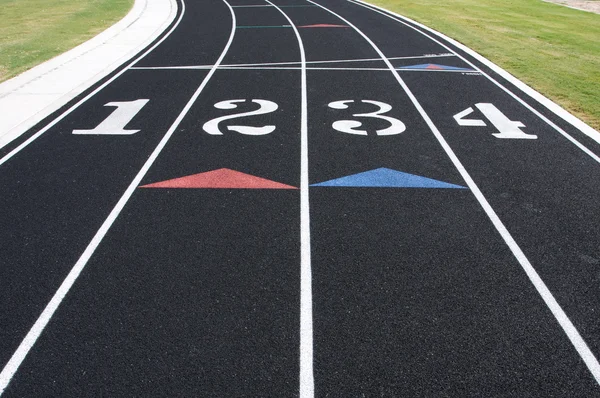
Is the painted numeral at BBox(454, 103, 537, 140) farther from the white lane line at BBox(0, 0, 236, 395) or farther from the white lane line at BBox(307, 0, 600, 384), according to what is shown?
the white lane line at BBox(0, 0, 236, 395)

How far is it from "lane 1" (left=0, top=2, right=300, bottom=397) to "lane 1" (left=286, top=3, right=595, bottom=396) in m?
0.39

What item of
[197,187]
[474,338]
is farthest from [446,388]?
[197,187]

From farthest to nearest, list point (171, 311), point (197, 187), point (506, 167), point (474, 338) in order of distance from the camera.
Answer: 1. point (506, 167)
2. point (197, 187)
3. point (171, 311)
4. point (474, 338)

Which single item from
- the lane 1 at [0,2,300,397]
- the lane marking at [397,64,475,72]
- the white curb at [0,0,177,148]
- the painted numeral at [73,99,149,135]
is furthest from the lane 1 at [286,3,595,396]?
the lane marking at [397,64,475,72]

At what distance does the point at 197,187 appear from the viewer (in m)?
6.94

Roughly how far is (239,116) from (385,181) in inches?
135

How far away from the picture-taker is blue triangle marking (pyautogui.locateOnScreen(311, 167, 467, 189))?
23.1ft

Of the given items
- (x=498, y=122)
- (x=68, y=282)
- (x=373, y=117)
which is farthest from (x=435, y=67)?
(x=68, y=282)

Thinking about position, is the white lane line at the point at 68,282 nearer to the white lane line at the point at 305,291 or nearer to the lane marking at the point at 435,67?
the white lane line at the point at 305,291

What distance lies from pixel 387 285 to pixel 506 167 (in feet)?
11.5

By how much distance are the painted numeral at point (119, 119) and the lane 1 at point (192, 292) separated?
1.24 metres

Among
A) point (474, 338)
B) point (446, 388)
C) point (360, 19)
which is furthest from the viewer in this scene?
point (360, 19)

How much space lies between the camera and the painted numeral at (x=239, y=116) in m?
8.84

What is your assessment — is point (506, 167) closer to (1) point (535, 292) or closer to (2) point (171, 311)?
(1) point (535, 292)
